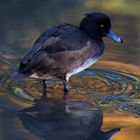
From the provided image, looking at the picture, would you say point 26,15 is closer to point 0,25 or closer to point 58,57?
point 0,25

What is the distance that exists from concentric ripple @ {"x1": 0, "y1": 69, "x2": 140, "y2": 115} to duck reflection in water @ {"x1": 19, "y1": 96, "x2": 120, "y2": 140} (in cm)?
12

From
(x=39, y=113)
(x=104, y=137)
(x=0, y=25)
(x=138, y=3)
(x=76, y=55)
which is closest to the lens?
(x=104, y=137)

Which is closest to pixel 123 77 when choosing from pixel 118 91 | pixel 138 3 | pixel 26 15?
pixel 118 91

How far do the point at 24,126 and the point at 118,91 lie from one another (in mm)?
1274

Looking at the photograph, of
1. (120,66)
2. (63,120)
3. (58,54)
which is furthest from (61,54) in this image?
(120,66)

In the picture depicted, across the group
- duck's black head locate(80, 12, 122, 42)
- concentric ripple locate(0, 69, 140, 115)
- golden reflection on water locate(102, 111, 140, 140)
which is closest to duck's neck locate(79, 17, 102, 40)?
duck's black head locate(80, 12, 122, 42)

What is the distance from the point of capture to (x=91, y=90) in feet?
19.0

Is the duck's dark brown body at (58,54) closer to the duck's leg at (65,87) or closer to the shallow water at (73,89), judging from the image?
the duck's leg at (65,87)

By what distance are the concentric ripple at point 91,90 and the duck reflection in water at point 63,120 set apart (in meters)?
0.12

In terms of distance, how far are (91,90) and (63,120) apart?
79 centimetres

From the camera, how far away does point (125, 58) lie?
22.5ft

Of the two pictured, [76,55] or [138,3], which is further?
[138,3]

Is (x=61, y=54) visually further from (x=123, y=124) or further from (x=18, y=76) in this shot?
(x=123, y=124)

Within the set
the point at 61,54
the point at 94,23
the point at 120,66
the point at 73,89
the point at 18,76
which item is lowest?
the point at 120,66
